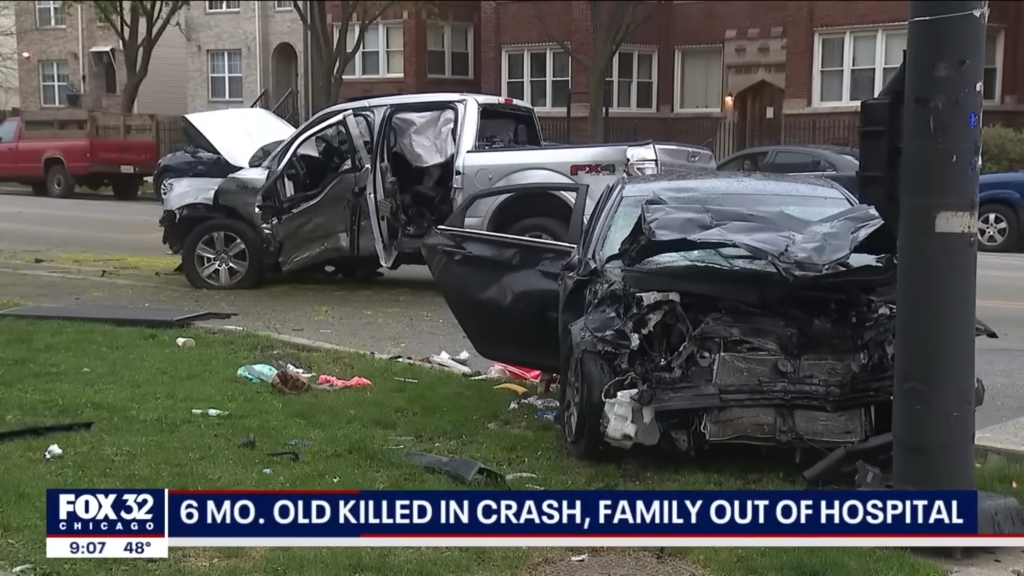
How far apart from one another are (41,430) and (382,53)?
3242 centimetres

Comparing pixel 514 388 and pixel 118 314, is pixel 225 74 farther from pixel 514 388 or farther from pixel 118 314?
pixel 514 388

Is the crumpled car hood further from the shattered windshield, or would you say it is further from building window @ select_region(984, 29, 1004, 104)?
building window @ select_region(984, 29, 1004, 104)

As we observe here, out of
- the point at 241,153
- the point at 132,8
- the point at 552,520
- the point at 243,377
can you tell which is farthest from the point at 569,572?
the point at 132,8

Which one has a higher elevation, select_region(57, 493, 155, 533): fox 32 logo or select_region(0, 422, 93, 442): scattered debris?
select_region(57, 493, 155, 533): fox 32 logo

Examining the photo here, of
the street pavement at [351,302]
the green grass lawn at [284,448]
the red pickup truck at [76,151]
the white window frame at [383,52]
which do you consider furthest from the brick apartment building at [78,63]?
the green grass lawn at [284,448]

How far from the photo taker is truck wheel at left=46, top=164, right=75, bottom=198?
1195 inches

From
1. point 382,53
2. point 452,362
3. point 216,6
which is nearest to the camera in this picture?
point 452,362

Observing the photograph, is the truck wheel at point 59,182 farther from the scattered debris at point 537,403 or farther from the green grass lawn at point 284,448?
the scattered debris at point 537,403

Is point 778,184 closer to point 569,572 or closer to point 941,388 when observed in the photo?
point 941,388

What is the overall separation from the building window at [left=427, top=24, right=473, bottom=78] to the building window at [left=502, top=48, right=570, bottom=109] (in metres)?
2.54

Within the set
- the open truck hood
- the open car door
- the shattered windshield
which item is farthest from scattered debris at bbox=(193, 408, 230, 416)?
the open truck hood

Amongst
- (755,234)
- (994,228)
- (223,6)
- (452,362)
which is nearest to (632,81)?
(223,6)

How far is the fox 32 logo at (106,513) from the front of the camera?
15.6ft

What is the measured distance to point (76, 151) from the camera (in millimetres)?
30172
